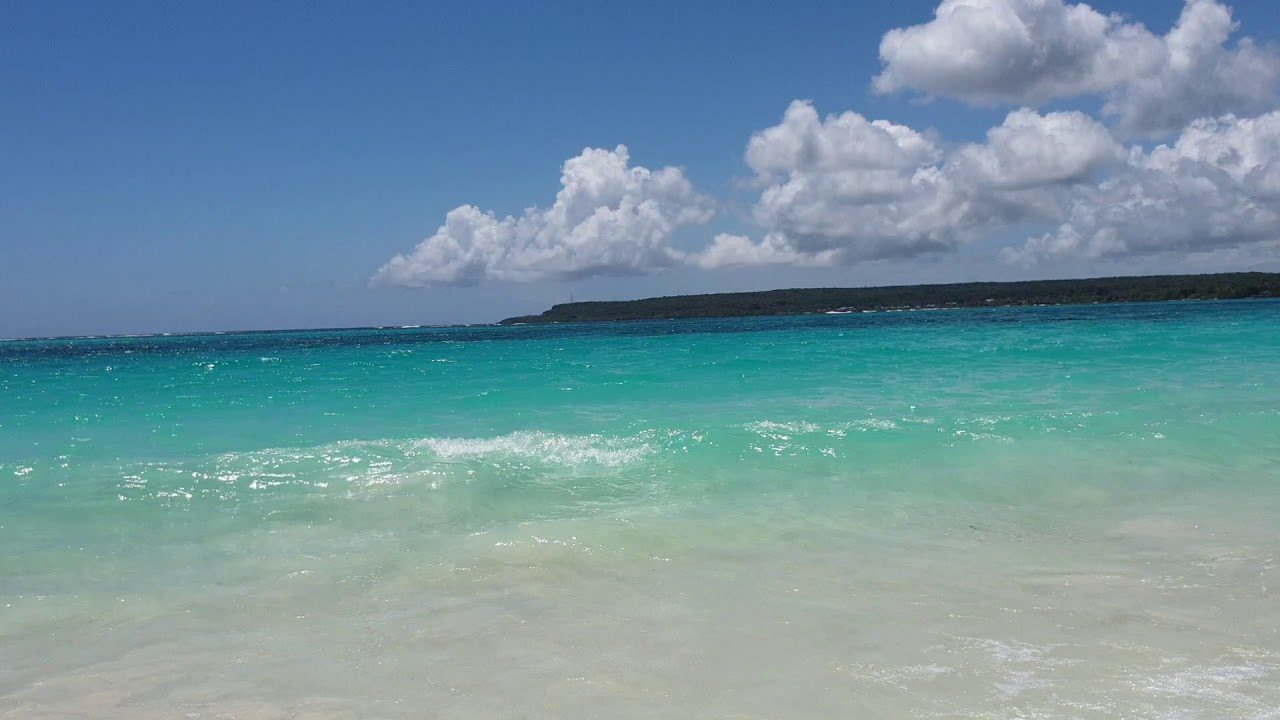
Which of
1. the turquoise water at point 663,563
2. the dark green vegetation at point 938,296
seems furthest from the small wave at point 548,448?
the dark green vegetation at point 938,296

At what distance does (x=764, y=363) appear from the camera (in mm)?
23656

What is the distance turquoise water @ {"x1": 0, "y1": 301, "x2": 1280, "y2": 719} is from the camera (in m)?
4.09

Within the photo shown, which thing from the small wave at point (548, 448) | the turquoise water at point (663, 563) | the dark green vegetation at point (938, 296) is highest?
the dark green vegetation at point (938, 296)

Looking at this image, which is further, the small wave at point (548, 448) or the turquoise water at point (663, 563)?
the small wave at point (548, 448)

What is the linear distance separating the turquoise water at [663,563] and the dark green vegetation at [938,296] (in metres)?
111

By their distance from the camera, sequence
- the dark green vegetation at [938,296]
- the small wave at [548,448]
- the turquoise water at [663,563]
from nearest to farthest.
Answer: the turquoise water at [663,563], the small wave at [548,448], the dark green vegetation at [938,296]

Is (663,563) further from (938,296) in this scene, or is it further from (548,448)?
(938,296)

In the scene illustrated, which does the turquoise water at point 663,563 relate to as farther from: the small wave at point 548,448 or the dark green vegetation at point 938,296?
the dark green vegetation at point 938,296

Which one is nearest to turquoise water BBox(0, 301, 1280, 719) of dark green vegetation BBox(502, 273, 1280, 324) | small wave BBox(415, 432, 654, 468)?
small wave BBox(415, 432, 654, 468)

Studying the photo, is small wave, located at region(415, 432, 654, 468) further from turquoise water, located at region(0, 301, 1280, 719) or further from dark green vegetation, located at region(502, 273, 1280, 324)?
dark green vegetation, located at region(502, 273, 1280, 324)

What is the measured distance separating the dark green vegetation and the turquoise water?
111408 millimetres

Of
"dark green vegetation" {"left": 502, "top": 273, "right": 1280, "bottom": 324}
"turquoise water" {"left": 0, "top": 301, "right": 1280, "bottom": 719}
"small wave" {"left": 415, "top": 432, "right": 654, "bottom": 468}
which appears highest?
"dark green vegetation" {"left": 502, "top": 273, "right": 1280, "bottom": 324}

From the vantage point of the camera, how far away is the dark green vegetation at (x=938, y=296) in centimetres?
10994

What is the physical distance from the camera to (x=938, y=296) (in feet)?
439
